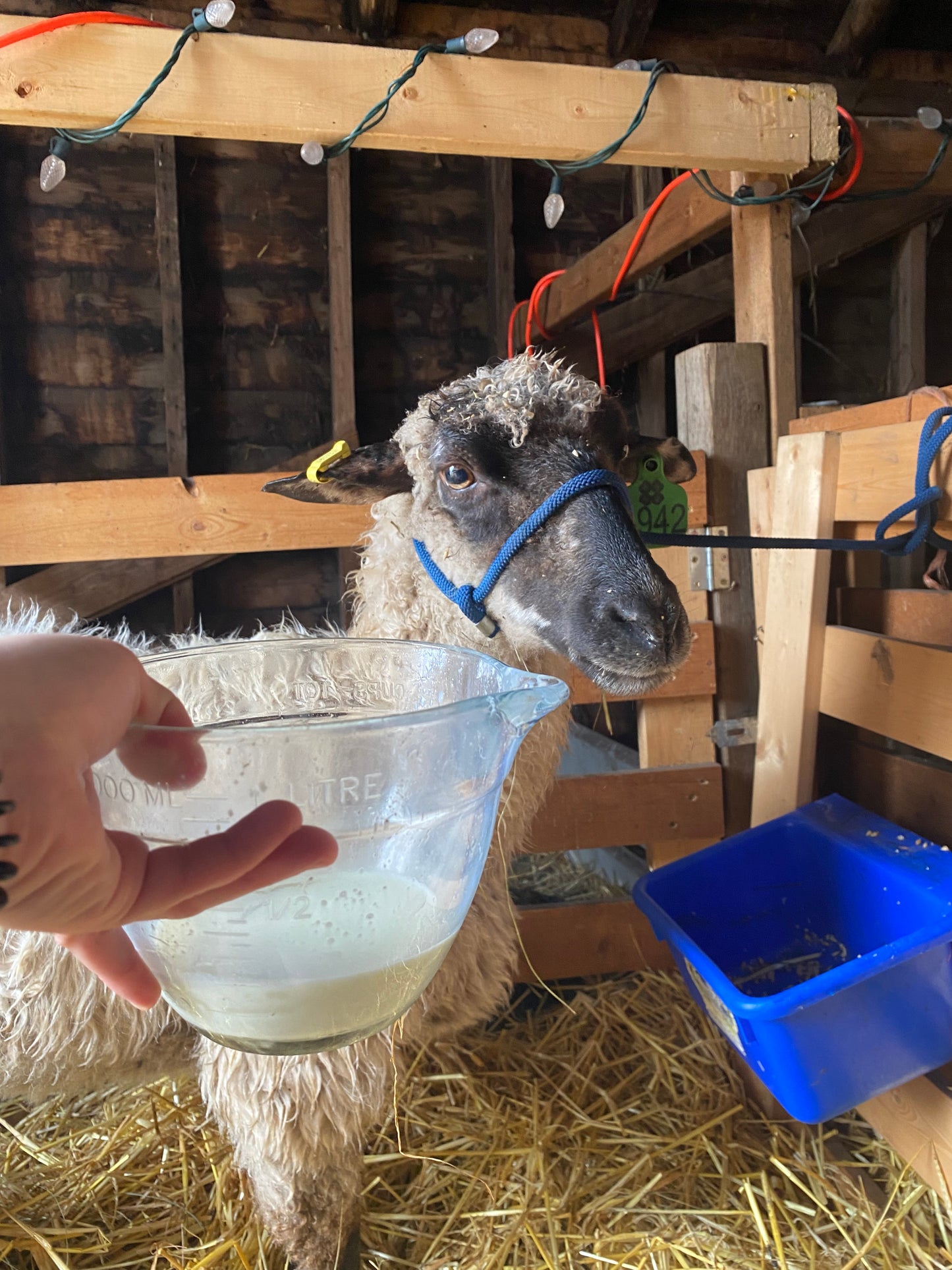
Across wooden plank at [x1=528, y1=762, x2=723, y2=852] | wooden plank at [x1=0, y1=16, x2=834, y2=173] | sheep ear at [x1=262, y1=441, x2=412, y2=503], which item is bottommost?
wooden plank at [x1=528, y1=762, x2=723, y2=852]

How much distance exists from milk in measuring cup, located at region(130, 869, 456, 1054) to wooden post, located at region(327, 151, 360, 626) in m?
3.78

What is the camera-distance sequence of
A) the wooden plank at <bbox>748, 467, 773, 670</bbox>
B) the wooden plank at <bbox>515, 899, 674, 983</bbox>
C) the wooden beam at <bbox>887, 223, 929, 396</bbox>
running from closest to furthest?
1. the wooden plank at <bbox>748, 467, 773, 670</bbox>
2. the wooden plank at <bbox>515, 899, 674, 983</bbox>
3. the wooden beam at <bbox>887, 223, 929, 396</bbox>

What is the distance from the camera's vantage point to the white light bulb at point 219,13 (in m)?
1.68

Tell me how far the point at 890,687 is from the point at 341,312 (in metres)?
3.66

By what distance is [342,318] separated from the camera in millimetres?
4391

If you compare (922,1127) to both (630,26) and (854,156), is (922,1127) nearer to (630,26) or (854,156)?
(854,156)

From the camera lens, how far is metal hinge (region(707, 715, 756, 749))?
2.58 m

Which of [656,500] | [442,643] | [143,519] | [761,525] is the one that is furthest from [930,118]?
[143,519]

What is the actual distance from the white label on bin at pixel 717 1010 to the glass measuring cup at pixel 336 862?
1.12 metres

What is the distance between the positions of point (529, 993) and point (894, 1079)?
1353mm

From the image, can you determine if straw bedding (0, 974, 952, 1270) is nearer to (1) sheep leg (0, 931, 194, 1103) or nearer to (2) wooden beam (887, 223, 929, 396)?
(1) sheep leg (0, 931, 194, 1103)

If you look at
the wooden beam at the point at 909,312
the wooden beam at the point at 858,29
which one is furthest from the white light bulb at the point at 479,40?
the wooden beam at the point at 858,29

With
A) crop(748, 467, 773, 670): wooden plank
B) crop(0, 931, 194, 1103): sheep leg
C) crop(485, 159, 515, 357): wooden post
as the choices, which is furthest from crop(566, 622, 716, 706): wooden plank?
crop(485, 159, 515, 357): wooden post

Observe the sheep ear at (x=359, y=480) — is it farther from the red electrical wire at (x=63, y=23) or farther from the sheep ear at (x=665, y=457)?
the red electrical wire at (x=63, y=23)
